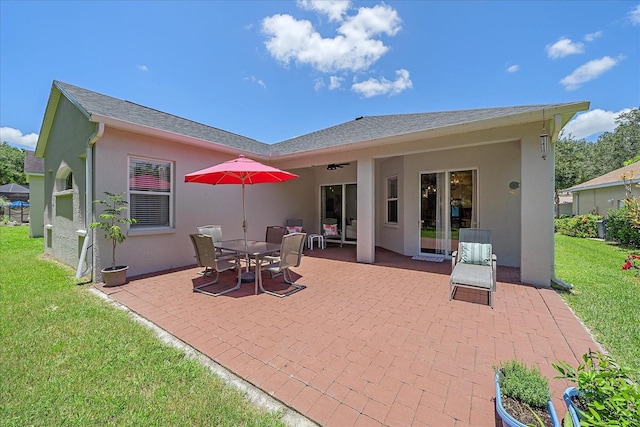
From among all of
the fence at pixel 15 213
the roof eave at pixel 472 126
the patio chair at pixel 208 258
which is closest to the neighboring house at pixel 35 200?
the patio chair at pixel 208 258

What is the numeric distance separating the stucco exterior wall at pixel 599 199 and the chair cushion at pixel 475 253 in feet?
48.5

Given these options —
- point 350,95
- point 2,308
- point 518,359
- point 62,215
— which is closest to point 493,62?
point 350,95

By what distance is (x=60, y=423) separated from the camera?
6.93 feet

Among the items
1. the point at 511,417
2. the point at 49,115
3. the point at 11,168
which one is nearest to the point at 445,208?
the point at 511,417

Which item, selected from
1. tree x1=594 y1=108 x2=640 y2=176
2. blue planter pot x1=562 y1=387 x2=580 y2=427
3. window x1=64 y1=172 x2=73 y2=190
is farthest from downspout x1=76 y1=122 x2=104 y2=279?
tree x1=594 y1=108 x2=640 y2=176

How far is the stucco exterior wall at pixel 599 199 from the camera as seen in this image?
15.2m

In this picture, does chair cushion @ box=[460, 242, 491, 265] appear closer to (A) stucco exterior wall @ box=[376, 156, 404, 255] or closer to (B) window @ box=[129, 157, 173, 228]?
(A) stucco exterior wall @ box=[376, 156, 404, 255]

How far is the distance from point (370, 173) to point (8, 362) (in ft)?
25.2

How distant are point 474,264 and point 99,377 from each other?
21.7ft

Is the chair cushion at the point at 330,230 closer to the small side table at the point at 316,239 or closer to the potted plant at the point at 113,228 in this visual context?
the small side table at the point at 316,239

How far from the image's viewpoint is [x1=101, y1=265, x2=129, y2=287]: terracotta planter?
564 cm

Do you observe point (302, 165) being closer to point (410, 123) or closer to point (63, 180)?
point (410, 123)

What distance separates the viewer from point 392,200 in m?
10.0

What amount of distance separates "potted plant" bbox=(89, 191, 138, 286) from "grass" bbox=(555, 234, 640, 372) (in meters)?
8.38
